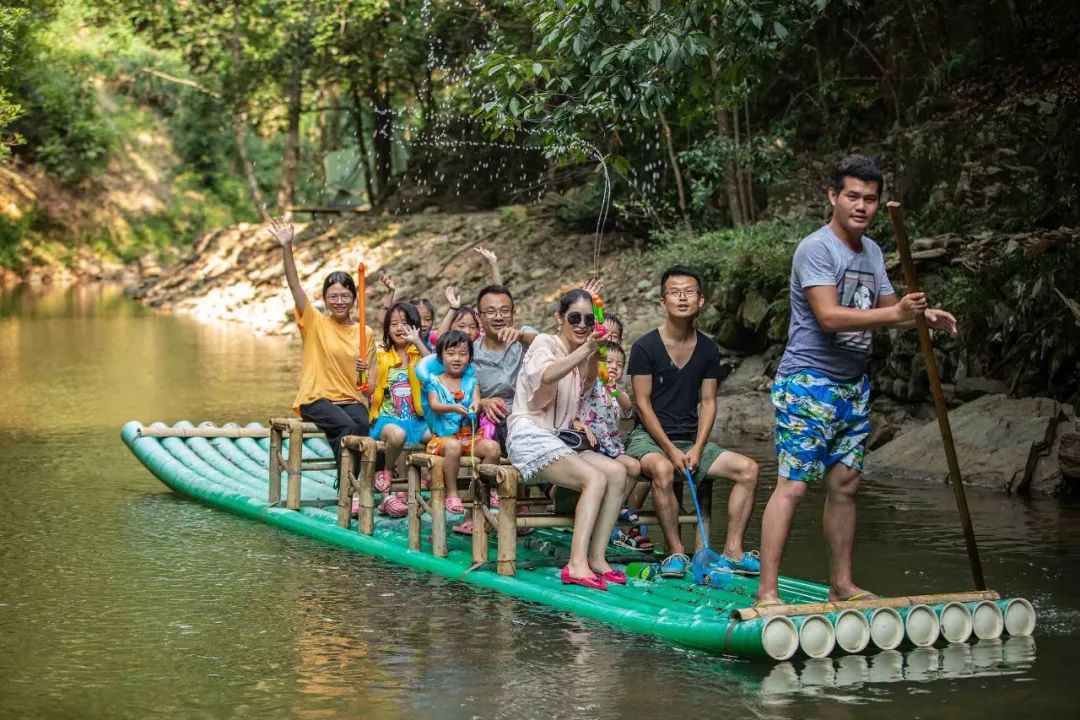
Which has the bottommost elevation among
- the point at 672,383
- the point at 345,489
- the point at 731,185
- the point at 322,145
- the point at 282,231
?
the point at 345,489

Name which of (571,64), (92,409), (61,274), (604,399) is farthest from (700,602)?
(61,274)

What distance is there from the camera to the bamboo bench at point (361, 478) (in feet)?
26.5

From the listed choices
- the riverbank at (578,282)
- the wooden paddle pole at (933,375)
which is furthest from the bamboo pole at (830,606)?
the riverbank at (578,282)

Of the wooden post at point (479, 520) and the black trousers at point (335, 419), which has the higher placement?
the black trousers at point (335, 419)

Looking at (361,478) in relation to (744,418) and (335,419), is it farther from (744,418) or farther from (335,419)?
(744,418)

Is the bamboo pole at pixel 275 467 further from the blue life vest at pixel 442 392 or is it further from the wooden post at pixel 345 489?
the blue life vest at pixel 442 392

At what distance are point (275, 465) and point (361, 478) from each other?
3.51 ft

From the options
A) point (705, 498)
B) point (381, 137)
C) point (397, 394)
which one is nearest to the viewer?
point (705, 498)

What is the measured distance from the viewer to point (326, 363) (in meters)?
9.19

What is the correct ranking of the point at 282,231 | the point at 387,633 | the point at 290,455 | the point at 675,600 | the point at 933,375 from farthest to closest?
the point at 290,455, the point at 282,231, the point at 675,600, the point at 387,633, the point at 933,375

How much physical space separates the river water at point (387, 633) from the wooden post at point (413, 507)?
0.22m

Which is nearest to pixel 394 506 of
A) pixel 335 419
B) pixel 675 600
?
pixel 335 419

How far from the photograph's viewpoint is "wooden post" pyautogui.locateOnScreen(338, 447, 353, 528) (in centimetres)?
838

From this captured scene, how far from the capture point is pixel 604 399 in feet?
24.5
